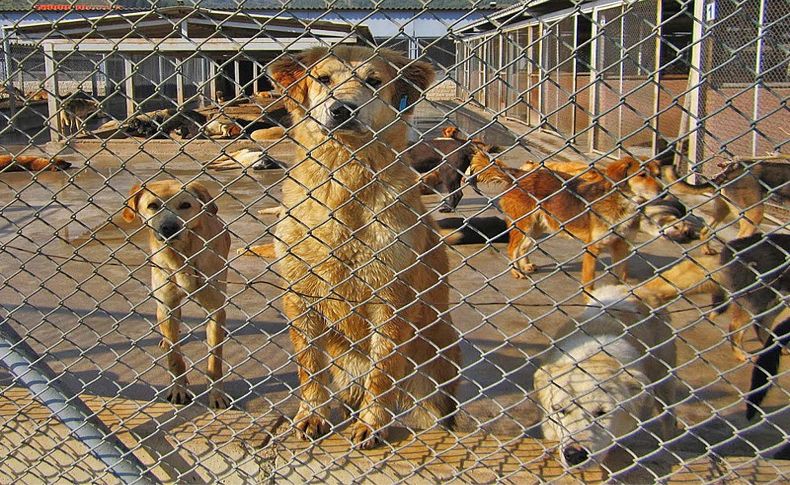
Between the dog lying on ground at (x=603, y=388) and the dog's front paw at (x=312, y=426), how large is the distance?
1078 millimetres

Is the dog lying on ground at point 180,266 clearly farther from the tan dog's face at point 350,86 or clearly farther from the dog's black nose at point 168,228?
the tan dog's face at point 350,86

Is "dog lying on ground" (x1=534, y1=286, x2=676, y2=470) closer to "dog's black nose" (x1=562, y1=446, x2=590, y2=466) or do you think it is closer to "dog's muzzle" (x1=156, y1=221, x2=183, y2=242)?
"dog's black nose" (x1=562, y1=446, x2=590, y2=466)

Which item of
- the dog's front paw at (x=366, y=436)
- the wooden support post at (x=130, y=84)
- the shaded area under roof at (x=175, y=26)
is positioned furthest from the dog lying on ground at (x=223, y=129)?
the dog's front paw at (x=366, y=436)

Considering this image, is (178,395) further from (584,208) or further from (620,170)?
(620,170)

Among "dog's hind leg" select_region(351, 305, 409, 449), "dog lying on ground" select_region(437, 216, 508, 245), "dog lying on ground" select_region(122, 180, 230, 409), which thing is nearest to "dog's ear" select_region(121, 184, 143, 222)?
"dog lying on ground" select_region(122, 180, 230, 409)

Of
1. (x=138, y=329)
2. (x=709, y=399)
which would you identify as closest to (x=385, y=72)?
(x=709, y=399)

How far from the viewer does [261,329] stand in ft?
13.9

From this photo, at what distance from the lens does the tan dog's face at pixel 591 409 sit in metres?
2.96

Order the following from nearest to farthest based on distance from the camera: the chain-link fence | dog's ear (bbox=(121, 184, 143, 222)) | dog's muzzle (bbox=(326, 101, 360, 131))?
the chain-link fence → dog's muzzle (bbox=(326, 101, 360, 131)) → dog's ear (bbox=(121, 184, 143, 222))

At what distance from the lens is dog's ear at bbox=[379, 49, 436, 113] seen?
3209 millimetres

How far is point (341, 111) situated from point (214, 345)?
201cm

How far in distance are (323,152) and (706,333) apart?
351cm

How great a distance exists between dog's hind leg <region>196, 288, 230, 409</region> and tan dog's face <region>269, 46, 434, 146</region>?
1281 mm

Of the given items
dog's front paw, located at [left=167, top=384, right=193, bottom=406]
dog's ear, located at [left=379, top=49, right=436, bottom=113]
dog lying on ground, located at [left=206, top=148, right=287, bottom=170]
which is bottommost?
dog lying on ground, located at [left=206, top=148, right=287, bottom=170]
